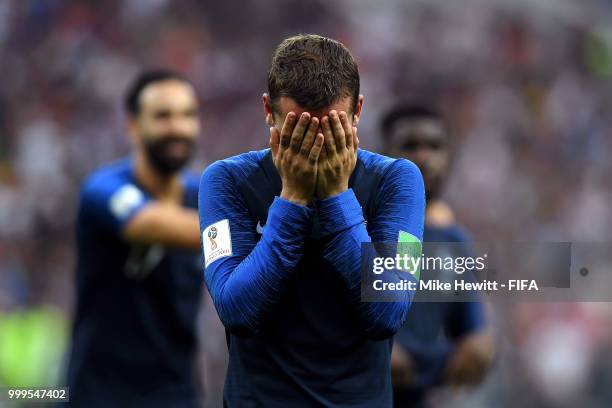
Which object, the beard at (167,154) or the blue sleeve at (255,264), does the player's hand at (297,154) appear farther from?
the beard at (167,154)

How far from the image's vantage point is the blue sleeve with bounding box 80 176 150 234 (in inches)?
214

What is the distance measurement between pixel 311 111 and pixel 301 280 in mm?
430

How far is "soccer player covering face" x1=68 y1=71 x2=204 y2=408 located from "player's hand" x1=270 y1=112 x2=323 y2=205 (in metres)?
2.64

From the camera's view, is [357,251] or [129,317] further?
[129,317]

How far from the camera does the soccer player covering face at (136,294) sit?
5223 millimetres

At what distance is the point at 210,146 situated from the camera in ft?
34.1

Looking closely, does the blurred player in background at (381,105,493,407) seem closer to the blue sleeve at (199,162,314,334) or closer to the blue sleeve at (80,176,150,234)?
the blue sleeve at (80,176,150,234)

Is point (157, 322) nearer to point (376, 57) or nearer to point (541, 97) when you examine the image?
point (376, 57)

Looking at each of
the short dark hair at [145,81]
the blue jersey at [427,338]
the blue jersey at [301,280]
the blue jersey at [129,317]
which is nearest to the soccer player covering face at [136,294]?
the blue jersey at [129,317]

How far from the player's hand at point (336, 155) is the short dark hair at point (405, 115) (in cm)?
321

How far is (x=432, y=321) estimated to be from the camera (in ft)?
17.6

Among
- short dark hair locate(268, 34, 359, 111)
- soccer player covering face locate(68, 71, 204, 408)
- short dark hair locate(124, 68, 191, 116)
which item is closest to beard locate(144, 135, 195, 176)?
soccer player covering face locate(68, 71, 204, 408)

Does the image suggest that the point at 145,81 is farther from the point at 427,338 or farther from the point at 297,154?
the point at 297,154

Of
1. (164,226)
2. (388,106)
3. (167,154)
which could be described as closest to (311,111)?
(164,226)
